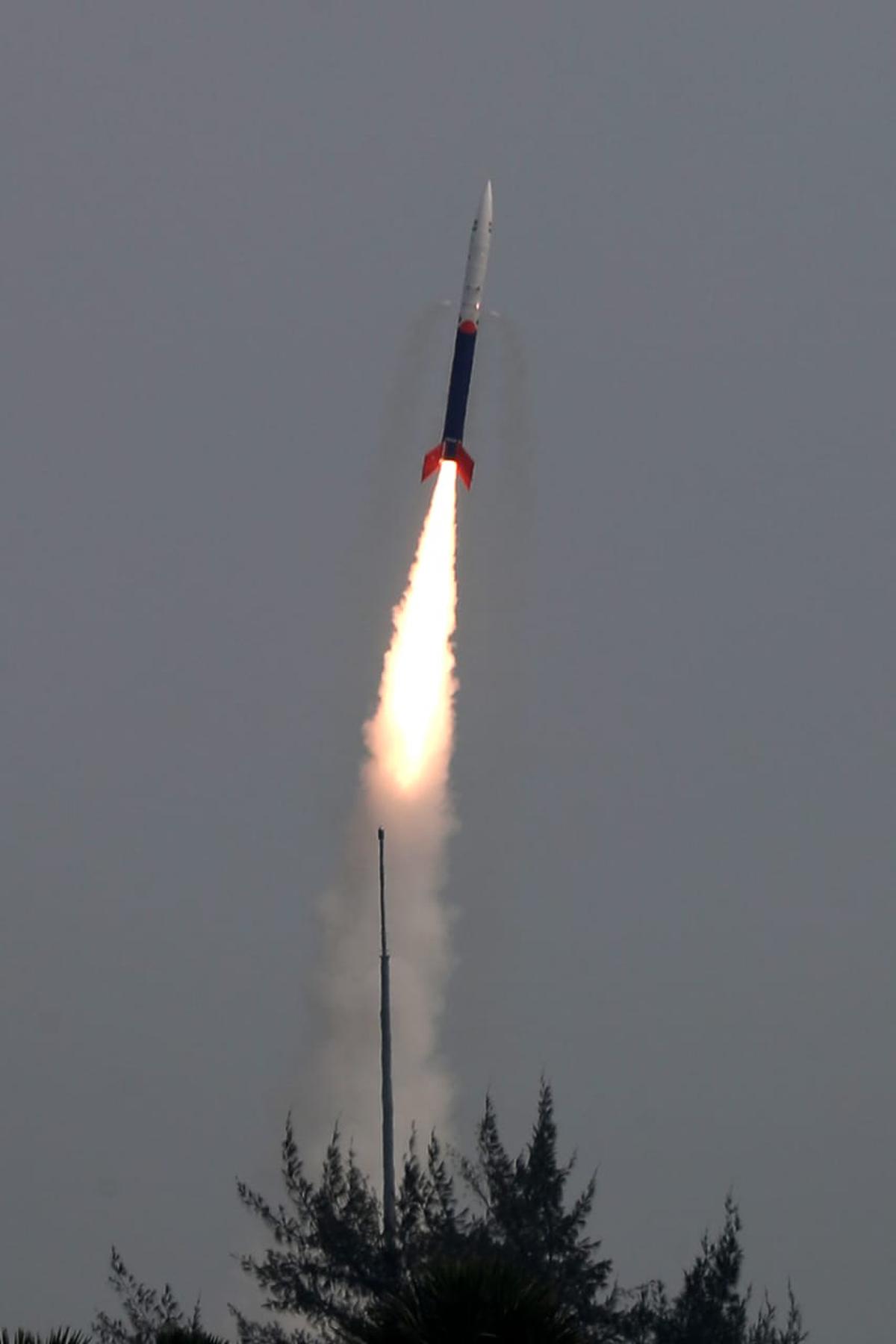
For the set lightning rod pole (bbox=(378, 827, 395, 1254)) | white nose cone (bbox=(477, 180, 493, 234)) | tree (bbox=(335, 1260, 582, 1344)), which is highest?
white nose cone (bbox=(477, 180, 493, 234))

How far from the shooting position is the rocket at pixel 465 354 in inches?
3807

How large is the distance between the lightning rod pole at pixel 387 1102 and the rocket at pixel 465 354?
13953 millimetres

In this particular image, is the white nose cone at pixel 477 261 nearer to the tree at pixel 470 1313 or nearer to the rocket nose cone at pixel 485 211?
the rocket nose cone at pixel 485 211

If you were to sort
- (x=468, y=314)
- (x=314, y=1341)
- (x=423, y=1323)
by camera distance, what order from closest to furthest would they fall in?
(x=423, y=1323), (x=314, y=1341), (x=468, y=314)

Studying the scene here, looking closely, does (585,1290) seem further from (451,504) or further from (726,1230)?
(451,504)

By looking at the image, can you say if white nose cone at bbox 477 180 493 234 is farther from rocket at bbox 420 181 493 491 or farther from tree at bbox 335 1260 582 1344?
tree at bbox 335 1260 582 1344

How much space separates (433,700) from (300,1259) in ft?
94.3

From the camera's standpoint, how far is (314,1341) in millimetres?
72188

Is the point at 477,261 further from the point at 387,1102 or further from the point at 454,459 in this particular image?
the point at 387,1102

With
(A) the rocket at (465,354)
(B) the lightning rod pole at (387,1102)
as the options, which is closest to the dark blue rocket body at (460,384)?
(A) the rocket at (465,354)

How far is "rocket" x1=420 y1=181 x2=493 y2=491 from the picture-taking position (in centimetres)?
9669

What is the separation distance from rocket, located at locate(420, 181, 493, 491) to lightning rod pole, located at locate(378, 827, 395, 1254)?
13953 mm

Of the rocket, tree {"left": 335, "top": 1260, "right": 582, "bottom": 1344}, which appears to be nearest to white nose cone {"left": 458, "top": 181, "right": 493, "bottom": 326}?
the rocket

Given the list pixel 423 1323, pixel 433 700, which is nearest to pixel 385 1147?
pixel 433 700
